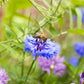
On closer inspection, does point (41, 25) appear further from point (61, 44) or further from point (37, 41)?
point (61, 44)

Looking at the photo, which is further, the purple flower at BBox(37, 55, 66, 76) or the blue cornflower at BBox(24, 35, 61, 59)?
the purple flower at BBox(37, 55, 66, 76)

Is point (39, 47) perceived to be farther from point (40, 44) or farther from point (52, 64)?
point (52, 64)

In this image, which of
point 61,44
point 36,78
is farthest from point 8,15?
point 36,78

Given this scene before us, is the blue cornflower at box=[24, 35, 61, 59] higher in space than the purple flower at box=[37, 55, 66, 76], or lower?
higher

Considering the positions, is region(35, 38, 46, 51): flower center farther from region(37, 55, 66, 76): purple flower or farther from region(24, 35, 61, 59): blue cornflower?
region(37, 55, 66, 76): purple flower

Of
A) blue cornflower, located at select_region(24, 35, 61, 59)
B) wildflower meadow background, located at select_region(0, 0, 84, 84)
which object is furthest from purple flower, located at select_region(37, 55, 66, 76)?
blue cornflower, located at select_region(24, 35, 61, 59)

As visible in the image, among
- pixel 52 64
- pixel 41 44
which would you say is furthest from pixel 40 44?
pixel 52 64

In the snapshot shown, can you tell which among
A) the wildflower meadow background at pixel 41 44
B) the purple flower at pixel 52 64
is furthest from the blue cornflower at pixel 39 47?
the purple flower at pixel 52 64

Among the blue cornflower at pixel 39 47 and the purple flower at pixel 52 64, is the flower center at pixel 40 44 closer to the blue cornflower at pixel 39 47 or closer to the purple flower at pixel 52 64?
the blue cornflower at pixel 39 47
